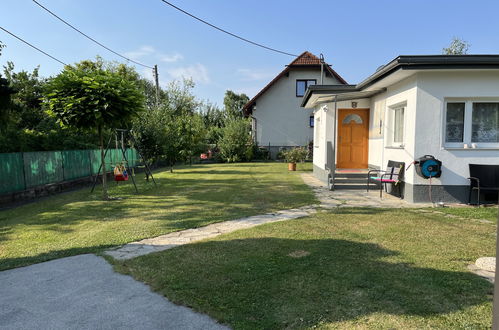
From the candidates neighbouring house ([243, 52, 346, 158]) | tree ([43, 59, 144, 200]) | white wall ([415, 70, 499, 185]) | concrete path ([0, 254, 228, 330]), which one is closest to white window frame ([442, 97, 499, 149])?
white wall ([415, 70, 499, 185])

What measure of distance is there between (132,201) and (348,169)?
25.6 feet

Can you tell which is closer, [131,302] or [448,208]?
[131,302]

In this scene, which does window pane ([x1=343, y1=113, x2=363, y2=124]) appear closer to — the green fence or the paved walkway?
the paved walkway

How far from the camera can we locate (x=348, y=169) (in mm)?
11938

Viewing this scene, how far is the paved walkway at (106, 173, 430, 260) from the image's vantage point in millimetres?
4903

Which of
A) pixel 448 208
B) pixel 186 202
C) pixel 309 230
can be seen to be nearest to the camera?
pixel 309 230

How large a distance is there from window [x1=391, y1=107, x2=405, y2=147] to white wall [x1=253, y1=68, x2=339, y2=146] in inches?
681

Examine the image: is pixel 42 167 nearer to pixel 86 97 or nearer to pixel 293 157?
pixel 86 97

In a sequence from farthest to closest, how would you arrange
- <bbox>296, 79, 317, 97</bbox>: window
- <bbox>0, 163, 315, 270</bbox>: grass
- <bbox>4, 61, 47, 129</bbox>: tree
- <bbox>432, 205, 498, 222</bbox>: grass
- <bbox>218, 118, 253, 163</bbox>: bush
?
<bbox>296, 79, 317, 97</bbox>: window → <bbox>218, 118, 253, 163</bbox>: bush → <bbox>4, 61, 47, 129</bbox>: tree → <bbox>432, 205, 498, 222</bbox>: grass → <bbox>0, 163, 315, 270</bbox>: grass

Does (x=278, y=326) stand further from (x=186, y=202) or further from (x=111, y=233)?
(x=186, y=202)

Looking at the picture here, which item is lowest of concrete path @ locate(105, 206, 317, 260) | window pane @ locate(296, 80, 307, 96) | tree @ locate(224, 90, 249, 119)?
concrete path @ locate(105, 206, 317, 260)

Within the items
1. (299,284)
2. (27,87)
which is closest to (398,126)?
(299,284)

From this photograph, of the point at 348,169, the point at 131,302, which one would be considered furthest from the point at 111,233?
the point at 348,169

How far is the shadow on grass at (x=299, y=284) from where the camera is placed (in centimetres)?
294
